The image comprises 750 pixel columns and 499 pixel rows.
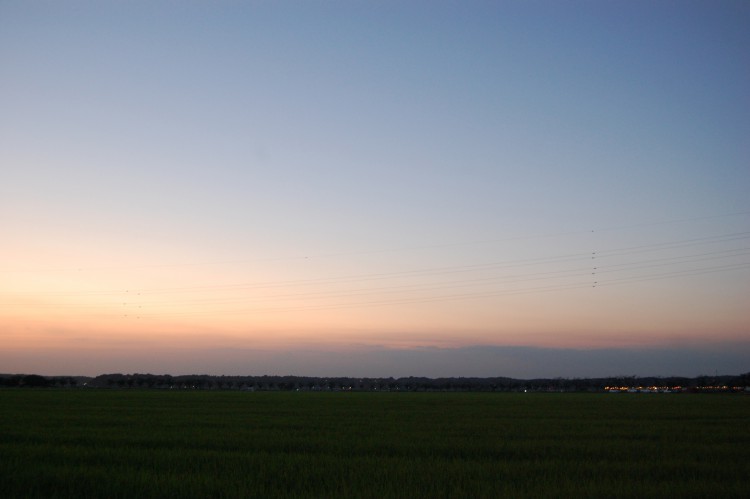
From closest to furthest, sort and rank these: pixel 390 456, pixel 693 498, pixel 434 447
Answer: pixel 693 498
pixel 390 456
pixel 434 447

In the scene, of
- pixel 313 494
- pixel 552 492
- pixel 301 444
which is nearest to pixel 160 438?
pixel 301 444

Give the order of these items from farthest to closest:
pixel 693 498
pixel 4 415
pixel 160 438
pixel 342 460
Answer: pixel 4 415, pixel 160 438, pixel 342 460, pixel 693 498

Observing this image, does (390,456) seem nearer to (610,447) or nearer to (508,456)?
(508,456)

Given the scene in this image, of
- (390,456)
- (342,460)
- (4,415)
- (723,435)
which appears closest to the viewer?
(342,460)

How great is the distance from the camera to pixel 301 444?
1942cm

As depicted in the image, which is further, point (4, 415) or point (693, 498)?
point (4, 415)

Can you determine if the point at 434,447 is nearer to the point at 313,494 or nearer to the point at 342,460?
the point at 342,460

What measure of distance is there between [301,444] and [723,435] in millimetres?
14298

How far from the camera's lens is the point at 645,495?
11945 mm

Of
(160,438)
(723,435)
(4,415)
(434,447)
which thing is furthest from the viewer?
(4,415)

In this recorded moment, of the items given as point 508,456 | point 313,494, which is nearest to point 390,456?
point 508,456

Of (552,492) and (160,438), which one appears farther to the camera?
(160,438)

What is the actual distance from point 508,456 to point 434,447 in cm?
220

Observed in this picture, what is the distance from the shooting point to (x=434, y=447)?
60.8 feet
